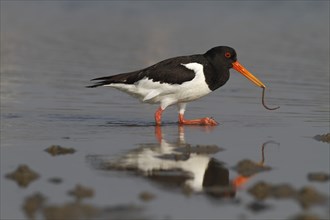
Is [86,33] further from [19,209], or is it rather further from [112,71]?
[19,209]

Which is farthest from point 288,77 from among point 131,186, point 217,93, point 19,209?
point 19,209

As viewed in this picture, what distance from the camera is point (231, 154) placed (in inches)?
469

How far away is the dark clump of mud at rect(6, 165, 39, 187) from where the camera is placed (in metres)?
9.91

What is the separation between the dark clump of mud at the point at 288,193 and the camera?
9.31 meters

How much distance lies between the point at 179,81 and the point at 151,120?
105cm

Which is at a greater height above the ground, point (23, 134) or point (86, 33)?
point (86, 33)

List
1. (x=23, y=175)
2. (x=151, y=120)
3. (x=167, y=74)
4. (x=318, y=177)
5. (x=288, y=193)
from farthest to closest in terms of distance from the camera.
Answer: (x=151, y=120), (x=167, y=74), (x=318, y=177), (x=23, y=175), (x=288, y=193)

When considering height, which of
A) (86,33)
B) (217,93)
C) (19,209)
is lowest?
(19,209)

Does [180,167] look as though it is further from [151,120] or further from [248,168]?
[151,120]

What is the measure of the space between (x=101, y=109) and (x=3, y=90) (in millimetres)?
2593

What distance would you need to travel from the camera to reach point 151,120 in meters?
15.3

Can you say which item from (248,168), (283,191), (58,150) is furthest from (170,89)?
(283,191)

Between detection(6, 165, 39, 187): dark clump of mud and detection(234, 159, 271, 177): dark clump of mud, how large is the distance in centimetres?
244

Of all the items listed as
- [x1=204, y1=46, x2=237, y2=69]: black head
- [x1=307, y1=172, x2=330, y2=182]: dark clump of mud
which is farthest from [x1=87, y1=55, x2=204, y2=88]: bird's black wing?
[x1=307, y1=172, x2=330, y2=182]: dark clump of mud
